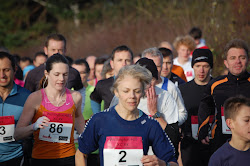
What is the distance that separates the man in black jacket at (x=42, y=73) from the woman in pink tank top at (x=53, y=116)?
52.0 inches

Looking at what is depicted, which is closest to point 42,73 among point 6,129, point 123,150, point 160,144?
point 6,129

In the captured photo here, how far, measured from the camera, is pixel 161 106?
6078 mm

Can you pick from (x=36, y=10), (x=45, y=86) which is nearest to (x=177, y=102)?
(x=45, y=86)

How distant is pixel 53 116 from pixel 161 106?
1363mm

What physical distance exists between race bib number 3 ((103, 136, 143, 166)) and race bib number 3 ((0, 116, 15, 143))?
1937 mm

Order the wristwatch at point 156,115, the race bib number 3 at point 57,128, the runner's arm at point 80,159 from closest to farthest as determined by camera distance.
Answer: the runner's arm at point 80,159 < the wristwatch at point 156,115 < the race bib number 3 at point 57,128

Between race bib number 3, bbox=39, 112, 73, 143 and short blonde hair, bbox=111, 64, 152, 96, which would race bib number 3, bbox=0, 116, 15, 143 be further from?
short blonde hair, bbox=111, 64, 152, 96

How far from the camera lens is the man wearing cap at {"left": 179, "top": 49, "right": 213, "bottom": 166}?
7734 millimetres

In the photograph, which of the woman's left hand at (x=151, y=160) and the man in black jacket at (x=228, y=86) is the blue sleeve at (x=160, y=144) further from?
the man in black jacket at (x=228, y=86)

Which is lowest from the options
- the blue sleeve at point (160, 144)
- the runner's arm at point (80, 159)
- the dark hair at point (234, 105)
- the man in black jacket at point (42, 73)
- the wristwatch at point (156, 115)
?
the runner's arm at point (80, 159)

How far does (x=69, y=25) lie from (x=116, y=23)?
7.44m

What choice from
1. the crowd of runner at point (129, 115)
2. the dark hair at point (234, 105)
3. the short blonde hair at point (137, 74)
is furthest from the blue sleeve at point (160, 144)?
the dark hair at point (234, 105)

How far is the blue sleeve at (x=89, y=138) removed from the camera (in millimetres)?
4715

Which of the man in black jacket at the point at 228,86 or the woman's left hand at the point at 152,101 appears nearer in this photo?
the woman's left hand at the point at 152,101
